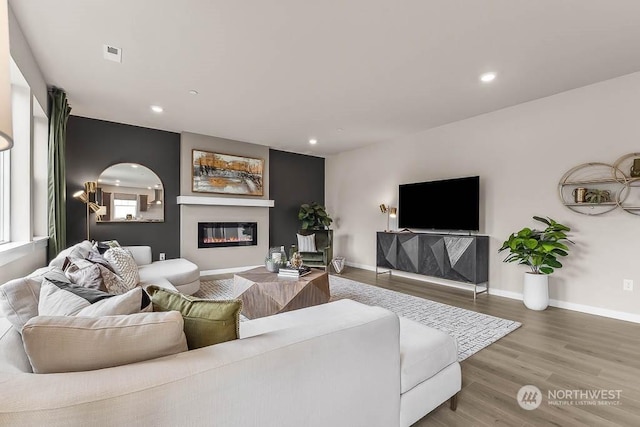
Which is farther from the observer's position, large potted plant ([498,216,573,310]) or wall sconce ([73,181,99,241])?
wall sconce ([73,181,99,241])

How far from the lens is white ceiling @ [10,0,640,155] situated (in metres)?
2.12

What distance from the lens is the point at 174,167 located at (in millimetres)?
5141

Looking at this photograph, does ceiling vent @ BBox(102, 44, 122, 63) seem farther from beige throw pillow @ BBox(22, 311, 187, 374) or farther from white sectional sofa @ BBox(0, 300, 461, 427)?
beige throw pillow @ BBox(22, 311, 187, 374)

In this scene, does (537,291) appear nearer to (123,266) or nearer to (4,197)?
(123,266)

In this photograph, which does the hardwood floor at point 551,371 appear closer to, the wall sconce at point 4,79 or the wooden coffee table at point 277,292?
the wooden coffee table at point 277,292

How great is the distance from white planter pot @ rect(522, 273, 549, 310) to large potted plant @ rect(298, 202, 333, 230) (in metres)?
3.68

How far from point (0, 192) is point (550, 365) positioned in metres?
4.86

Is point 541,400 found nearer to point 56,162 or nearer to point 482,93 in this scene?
point 482,93

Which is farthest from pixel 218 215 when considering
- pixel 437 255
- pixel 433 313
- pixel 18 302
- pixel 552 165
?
pixel 552 165

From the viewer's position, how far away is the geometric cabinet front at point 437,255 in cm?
400

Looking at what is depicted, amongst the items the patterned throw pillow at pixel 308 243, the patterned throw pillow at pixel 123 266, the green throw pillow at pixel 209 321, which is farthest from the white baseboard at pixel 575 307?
the patterned throw pillow at pixel 123 266

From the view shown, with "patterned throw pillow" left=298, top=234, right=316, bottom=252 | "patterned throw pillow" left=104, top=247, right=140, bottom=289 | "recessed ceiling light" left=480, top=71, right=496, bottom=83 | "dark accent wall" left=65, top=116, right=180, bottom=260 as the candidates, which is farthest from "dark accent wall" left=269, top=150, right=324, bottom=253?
"recessed ceiling light" left=480, top=71, right=496, bottom=83

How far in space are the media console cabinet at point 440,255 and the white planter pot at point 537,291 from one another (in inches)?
23.4

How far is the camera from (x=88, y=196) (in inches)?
169
